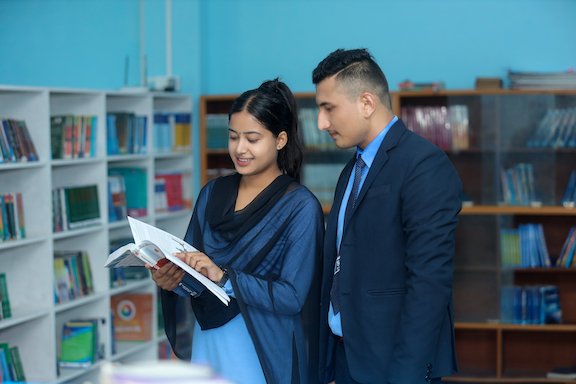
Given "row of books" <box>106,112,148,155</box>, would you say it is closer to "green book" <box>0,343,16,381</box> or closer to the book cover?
the book cover

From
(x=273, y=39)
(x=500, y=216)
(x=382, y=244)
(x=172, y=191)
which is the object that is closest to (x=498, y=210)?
(x=500, y=216)

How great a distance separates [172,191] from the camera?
6.00 meters

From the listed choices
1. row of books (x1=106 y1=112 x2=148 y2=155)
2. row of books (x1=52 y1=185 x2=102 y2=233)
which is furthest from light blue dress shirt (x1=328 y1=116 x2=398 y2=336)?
row of books (x1=106 y1=112 x2=148 y2=155)

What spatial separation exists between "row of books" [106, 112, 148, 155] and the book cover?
0.91 meters

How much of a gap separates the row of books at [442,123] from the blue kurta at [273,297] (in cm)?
320

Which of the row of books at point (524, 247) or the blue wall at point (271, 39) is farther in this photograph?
the blue wall at point (271, 39)

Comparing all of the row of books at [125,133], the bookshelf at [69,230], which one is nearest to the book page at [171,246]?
the bookshelf at [69,230]

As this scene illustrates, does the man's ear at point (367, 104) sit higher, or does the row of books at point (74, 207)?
the man's ear at point (367, 104)

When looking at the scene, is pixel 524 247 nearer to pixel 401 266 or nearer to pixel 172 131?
pixel 172 131

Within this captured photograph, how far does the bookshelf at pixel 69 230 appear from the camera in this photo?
4512mm

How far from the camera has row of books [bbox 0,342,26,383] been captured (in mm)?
4297

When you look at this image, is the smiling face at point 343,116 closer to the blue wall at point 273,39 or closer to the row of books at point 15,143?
the row of books at point 15,143

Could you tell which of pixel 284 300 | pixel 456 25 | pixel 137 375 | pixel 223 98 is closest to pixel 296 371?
pixel 284 300

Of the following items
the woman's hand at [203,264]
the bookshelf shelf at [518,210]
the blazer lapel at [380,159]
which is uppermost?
the blazer lapel at [380,159]
